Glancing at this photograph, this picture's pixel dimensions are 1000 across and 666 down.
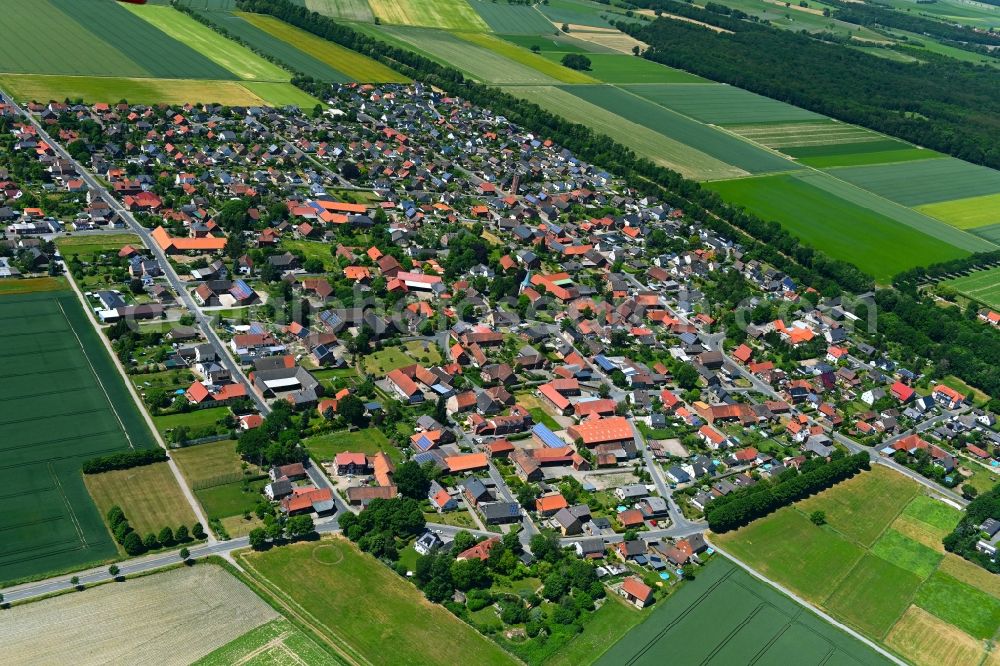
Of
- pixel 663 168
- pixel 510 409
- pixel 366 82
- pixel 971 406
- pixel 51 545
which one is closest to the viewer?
pixel 51 545

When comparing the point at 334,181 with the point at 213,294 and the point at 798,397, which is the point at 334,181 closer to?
the point at 213,294

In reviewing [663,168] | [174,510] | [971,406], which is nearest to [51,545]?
[174,510]

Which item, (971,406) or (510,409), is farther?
(971,406)

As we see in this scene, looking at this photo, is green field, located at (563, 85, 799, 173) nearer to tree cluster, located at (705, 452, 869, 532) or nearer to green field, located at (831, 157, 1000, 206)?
green field, located at (831, 157, 1000, 206)

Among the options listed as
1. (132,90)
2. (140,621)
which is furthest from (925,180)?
(140,621)

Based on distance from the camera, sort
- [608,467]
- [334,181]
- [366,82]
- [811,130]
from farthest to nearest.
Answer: [811,130] → [366,82] → [334,181] → [608,467]

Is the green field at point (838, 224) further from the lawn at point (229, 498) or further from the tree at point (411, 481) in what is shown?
the lawn at point (229, 498)
